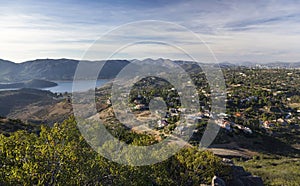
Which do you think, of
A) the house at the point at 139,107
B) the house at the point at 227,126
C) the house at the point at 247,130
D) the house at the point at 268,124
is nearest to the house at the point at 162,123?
the house at the point at 227,126

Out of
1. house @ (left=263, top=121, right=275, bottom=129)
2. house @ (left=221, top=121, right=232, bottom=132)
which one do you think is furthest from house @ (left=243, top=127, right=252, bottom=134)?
house @ (left=263, top=121, right=275, bottom=129)

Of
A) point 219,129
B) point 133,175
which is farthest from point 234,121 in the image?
point 133,175

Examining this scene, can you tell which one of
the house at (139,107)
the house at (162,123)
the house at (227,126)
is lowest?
the house at (227,126)

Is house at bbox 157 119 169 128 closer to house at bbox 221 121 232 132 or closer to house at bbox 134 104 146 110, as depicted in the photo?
house at bbox 221 121 232 132

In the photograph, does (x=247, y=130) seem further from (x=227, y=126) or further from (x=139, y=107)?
(x=139, y=107)

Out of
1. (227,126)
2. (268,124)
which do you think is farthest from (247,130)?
(268,124)


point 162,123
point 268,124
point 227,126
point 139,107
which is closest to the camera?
point 162,123

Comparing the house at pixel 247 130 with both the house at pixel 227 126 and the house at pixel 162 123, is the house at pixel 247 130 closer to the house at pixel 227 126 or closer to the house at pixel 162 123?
the house at pixel 227 126

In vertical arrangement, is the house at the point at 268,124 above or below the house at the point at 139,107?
below

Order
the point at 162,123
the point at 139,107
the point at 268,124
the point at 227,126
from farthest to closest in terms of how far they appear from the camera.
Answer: the point at 139,107 → the point at 268,124 → the point at 227,126 → the point at 162,123

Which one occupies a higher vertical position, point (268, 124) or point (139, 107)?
point (139, 107)

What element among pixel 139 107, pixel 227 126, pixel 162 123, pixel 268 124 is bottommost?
pixel 268 124
